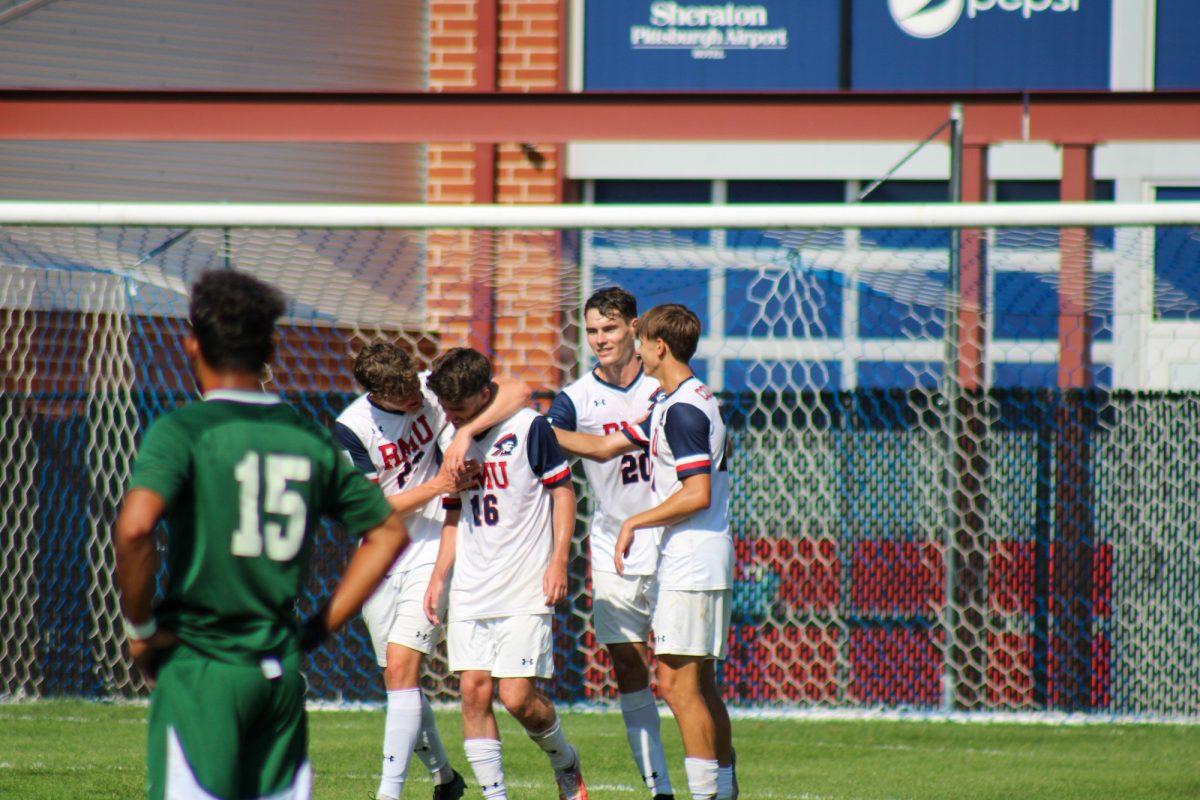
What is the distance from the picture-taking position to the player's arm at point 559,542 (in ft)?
16.1

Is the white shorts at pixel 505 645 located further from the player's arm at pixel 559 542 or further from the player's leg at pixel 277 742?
the player's leg at pixel 277 742

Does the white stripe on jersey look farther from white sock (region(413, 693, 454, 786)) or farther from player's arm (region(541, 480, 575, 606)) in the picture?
white sock (region(413, 693, 454, 786))

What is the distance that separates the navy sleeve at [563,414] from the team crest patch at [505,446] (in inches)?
30.7

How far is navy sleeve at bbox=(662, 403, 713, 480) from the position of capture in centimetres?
477

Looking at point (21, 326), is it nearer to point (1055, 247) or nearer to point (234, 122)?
point (234, 122)

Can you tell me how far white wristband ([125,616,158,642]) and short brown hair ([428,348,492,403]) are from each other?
2.15m

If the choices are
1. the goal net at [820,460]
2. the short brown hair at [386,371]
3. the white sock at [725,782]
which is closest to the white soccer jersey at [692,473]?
the white sock at [725,782]

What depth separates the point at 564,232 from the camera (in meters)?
6.79

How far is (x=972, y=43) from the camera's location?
36.3 ft

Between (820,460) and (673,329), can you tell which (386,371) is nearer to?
(673,329)

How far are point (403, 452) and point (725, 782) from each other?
1.76 metres

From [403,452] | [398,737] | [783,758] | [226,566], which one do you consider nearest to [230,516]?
[226,566]

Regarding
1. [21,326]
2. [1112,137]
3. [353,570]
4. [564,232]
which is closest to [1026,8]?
[1112,137]

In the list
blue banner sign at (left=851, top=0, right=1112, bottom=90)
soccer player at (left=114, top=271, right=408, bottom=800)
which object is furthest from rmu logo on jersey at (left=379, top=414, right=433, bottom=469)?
blue banner sign at (left=851, top=0, right=1112, bottom=90)
